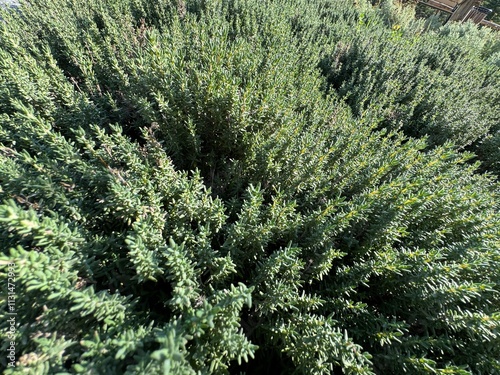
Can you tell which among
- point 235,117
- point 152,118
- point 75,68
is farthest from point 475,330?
point 75,68

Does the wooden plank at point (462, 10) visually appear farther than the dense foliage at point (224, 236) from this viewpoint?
Yes

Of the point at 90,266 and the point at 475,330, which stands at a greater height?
the point at 90,266

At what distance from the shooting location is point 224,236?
172 centimetres

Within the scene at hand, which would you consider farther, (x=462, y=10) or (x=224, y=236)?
(x=462, y=10)

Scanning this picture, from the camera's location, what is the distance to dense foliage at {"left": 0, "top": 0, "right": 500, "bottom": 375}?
3.58 ft

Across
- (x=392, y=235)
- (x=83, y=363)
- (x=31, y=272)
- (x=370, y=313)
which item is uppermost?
(x=31, y=272)

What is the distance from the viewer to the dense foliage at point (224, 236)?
3.58 feet

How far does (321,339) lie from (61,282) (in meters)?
1.23

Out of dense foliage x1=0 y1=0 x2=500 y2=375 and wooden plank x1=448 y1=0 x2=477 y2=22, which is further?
wooden plank x1=448 y1=0 x2=477 y2=22

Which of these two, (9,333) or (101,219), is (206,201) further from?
(9,333)

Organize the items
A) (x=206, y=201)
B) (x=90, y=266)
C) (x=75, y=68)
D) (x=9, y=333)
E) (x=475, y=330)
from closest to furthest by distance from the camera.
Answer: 1. (x=9, y=333)
2. (x=90, y=266)
3. (x=475, y=330)
4. (x=206, y=201)
5. (x=75, y=68)

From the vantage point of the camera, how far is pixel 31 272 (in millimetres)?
921

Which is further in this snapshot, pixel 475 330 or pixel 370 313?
pixel 370 313

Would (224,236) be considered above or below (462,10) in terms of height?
above
